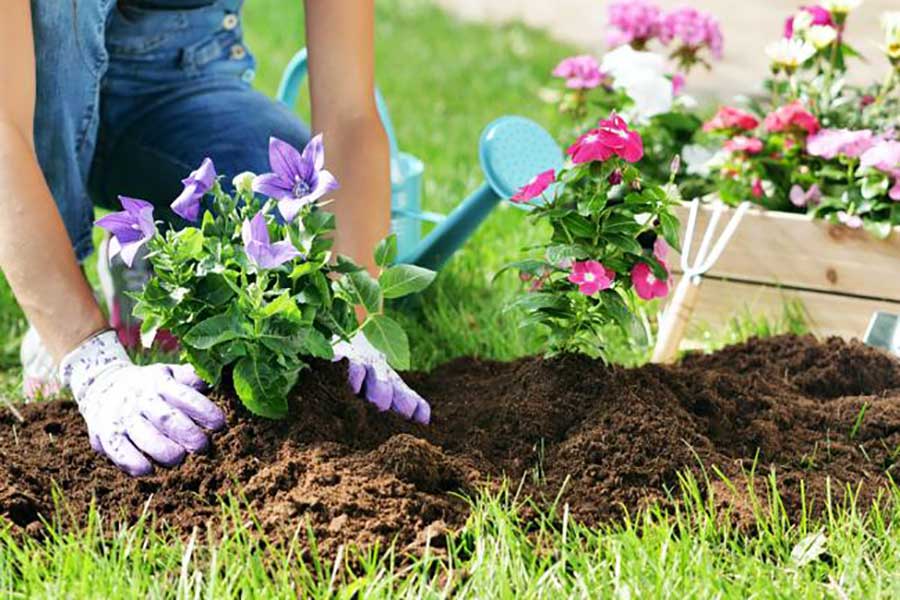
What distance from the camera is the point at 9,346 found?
2.98 meters

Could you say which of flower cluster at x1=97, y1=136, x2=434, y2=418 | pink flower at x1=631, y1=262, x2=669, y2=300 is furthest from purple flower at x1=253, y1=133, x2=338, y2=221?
pink flower at x1=631, y1=262, x2=669, y2=300

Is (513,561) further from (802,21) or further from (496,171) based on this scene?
(802,21)

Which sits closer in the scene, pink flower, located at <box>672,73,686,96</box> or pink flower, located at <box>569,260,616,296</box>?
pink flower, located at <box>569,260,616,296</box>

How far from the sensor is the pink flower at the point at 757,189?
9.27 feet

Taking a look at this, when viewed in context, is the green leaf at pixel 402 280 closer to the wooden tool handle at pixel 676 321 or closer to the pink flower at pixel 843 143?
the wooden tool handle at pixel 676 321

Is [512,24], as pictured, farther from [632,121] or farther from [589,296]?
[589,296]

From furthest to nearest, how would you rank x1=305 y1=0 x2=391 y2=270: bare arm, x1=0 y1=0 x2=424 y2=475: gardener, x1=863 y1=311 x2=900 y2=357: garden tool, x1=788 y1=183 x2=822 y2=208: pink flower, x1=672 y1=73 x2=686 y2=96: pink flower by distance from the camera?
1. x1=672 y1=73 x2=686 y2=96: pink flower
2. x1=788 y1=183 x2=822 y2=208: pink flower
3. x1=863 y1=311 x2=900 y2=357: garden tool
4. x1=305 y1=0 x2=391 y2=270: bare arm
5. x1=0 y1=0 x2=424 y2=475: gardener

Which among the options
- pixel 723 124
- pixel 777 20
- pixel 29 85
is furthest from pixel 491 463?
pixel 777 20

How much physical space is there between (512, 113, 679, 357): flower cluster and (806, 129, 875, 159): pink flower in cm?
63

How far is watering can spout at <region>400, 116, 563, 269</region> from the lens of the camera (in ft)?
8.87

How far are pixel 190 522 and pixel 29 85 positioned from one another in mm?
751

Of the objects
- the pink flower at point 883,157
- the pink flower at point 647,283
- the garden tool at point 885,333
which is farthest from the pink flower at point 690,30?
the pink flower at point 647,283

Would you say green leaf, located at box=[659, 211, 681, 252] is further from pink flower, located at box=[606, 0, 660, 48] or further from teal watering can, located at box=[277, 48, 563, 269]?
pink flower, located at box=[606, 0, 660, 48]

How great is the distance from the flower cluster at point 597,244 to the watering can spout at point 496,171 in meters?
0.55
